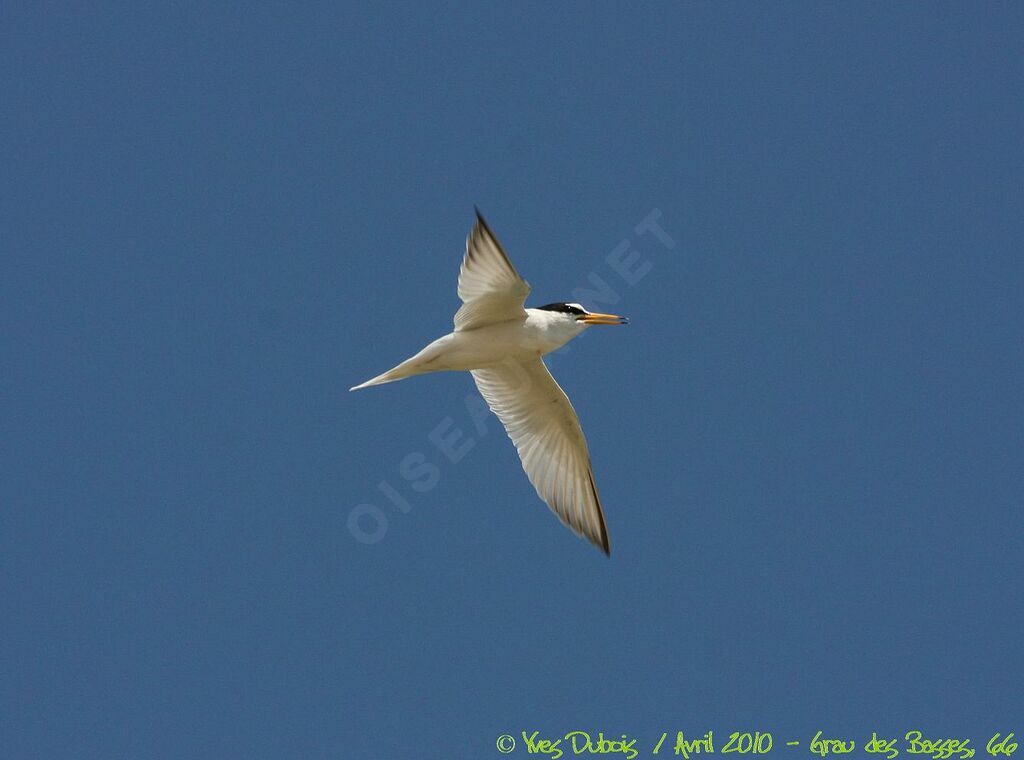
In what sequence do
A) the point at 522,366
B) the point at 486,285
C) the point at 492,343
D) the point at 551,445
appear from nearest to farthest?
1. the point at 486,285
2. the point at 492,343
3. the point at 522,366
4. the point at 551,445

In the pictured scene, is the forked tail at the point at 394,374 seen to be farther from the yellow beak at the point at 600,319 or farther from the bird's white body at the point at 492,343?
the yellow beak at the point at 600,319

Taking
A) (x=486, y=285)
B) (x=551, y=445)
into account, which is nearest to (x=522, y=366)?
(x=551, y=445)

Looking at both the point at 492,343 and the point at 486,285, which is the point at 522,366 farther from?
the point at 486,285

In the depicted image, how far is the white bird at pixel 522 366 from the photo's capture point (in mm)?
9648

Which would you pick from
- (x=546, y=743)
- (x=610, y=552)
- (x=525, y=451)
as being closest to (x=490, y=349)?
(x=525, y=451)

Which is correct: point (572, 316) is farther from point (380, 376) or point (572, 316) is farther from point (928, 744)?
point (928, 744)

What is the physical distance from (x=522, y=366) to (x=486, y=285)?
1286mm

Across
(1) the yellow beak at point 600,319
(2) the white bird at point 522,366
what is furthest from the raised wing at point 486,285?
(1) the yellow beak at point 600,319

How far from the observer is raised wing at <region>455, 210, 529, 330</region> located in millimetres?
9312

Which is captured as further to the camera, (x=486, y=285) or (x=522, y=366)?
(x=522, y=366)

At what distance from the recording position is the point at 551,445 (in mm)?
11273

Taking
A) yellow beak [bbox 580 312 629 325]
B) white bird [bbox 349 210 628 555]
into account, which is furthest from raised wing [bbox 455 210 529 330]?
yellow beak [bbox 580 312 629 325]

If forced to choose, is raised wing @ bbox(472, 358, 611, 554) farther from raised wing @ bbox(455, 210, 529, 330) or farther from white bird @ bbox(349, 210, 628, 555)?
raised wing @ bbox(455, 210, 529, 330)

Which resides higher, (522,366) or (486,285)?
(486,285)
